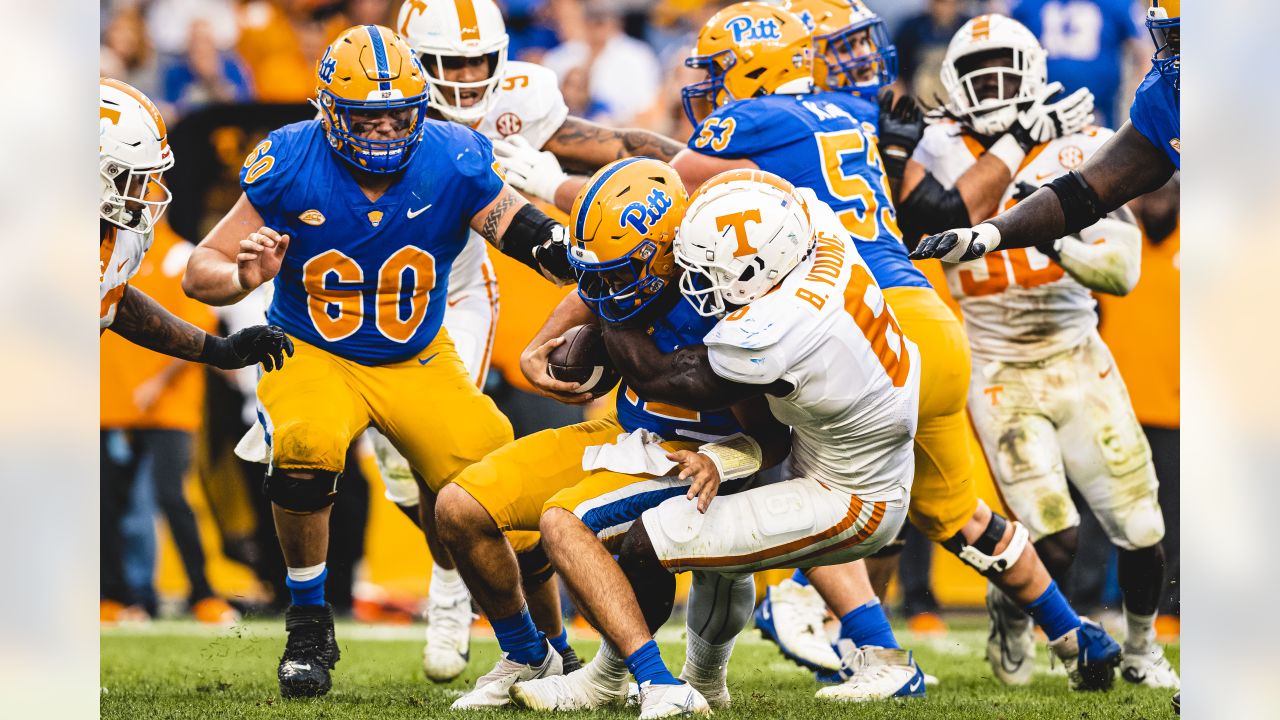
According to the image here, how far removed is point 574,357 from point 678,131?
104 inches

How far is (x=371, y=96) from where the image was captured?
404 cm

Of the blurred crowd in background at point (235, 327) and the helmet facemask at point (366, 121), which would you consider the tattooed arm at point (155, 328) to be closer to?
the helmet facemask at point (366, 121)

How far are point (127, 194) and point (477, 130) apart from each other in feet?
4.20

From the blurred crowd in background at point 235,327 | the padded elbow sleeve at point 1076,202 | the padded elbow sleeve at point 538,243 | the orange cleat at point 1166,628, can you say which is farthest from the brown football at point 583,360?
the orange cleat at point 1166,628

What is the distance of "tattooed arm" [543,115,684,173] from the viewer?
508cm

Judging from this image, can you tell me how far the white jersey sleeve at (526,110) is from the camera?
512cm

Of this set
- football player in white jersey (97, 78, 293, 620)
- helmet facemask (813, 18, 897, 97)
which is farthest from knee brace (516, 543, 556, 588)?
helmet facemask (813, 18, 897, 97)

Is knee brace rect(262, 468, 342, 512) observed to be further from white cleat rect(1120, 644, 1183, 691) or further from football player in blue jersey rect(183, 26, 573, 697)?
white cleat rect(1120, 644, 1183, 691)

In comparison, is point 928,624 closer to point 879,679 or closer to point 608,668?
point 879,679

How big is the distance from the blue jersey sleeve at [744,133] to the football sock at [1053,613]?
151 cm

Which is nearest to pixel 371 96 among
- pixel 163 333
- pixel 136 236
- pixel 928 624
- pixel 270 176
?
pixel 270 176

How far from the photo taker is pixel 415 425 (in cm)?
429
